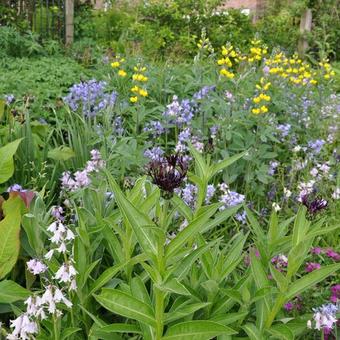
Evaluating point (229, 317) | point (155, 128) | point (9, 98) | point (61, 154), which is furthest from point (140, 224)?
point (9, 98)

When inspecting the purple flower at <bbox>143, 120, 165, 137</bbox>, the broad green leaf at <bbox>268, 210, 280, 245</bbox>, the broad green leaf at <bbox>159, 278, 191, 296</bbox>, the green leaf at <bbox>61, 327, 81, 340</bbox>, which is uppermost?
the broad green leaf at <bbox>159, 278, 191, 296</bbox>

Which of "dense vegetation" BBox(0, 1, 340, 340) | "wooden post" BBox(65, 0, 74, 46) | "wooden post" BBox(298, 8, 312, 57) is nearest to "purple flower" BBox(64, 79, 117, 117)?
"dense vegetation" BBox(0, 1, 340, 340)

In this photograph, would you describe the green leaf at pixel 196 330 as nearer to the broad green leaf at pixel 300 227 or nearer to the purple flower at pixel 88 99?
the broad green leaf at pixel 300 227

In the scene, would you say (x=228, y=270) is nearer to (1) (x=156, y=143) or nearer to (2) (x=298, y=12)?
(1) (x=156, y=143)

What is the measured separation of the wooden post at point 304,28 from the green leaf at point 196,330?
877 cm

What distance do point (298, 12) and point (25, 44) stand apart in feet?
20.3

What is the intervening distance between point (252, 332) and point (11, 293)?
857 mm

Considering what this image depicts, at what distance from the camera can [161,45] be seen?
8.24 m

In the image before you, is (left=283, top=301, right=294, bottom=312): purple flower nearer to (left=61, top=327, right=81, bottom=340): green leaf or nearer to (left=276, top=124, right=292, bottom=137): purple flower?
(left=61, top=327, right=81, bottom=340): green leaf

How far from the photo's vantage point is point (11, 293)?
203 centimetres

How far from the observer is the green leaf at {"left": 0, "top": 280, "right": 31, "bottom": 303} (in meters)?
2.03

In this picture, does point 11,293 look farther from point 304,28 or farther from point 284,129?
point 304,28

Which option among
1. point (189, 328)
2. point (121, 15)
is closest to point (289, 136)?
point (189, 328)

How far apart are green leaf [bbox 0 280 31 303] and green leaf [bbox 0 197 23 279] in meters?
0.12
